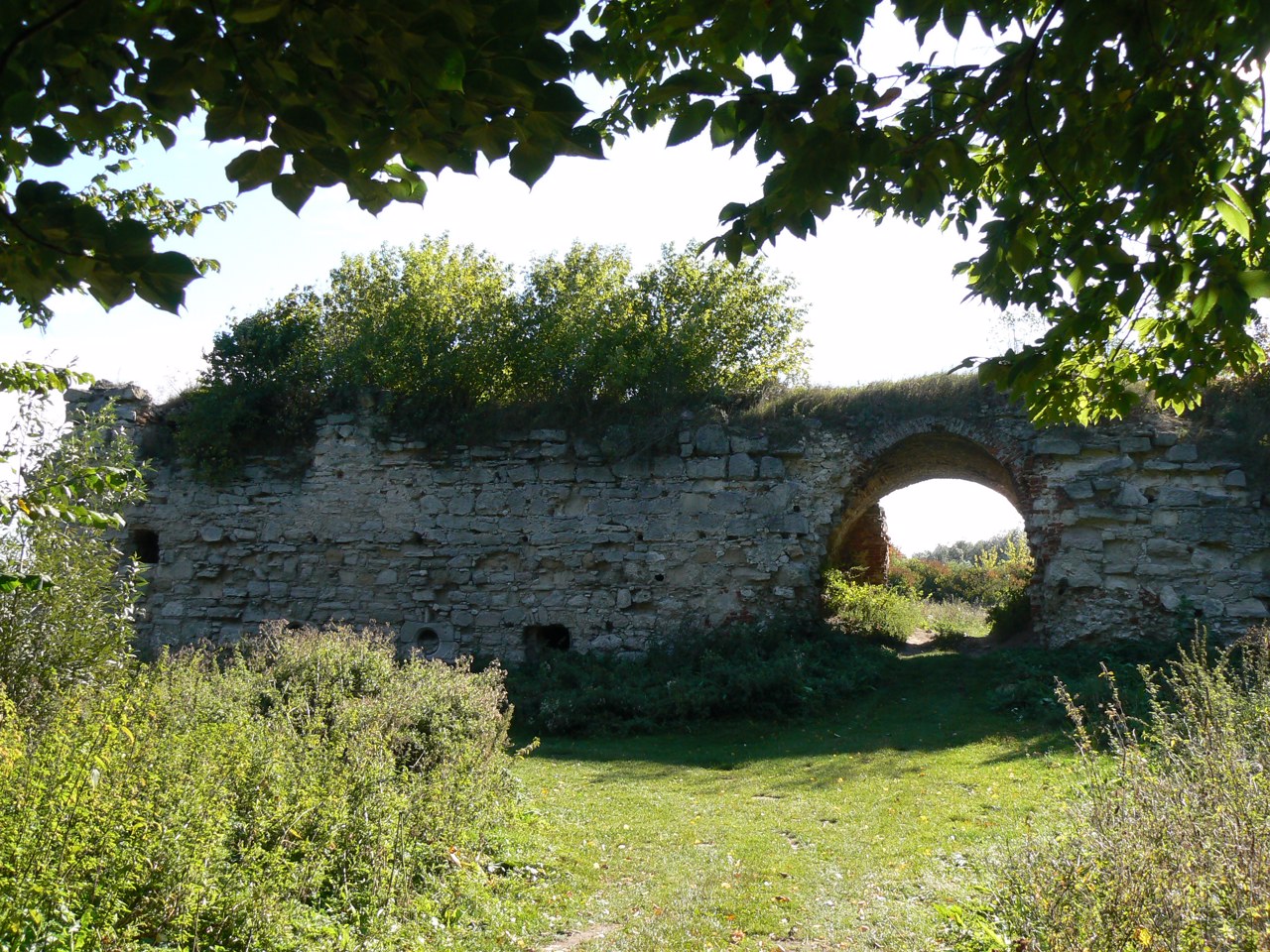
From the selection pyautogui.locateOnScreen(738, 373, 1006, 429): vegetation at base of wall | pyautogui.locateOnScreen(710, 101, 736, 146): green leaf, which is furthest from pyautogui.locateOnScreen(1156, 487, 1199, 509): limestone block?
pyautogui.locateOnScreen(710, 101, 736, 146): green leaf

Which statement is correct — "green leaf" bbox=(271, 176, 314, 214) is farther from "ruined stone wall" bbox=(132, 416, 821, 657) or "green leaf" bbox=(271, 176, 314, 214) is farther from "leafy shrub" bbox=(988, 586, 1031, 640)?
"leafy shrub" bbox=(988, 586, 1031, 640)

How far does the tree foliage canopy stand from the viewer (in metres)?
2.74

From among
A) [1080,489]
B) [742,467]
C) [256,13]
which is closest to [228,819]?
[256,13]

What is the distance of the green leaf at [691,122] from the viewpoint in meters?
3.52

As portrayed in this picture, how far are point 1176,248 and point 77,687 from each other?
6.69 m

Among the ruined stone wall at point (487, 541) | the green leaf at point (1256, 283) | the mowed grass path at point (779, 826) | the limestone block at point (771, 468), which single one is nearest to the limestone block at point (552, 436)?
the ruined stone wall at point (487, 541)

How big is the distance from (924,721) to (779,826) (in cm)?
403

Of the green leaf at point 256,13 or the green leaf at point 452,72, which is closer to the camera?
the green leaf at point 256,13

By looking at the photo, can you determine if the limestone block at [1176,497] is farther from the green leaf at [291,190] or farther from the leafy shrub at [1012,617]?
the green leaf at [291,190]

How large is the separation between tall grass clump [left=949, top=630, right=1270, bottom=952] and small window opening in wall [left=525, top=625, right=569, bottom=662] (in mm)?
8886

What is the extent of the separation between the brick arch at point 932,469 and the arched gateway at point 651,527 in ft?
0.15

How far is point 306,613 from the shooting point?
13.8 meters

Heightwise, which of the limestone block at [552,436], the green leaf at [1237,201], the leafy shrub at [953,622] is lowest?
the leafy shrub at [953,622]

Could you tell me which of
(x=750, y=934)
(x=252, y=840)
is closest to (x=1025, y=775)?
(x=750, y=934)
